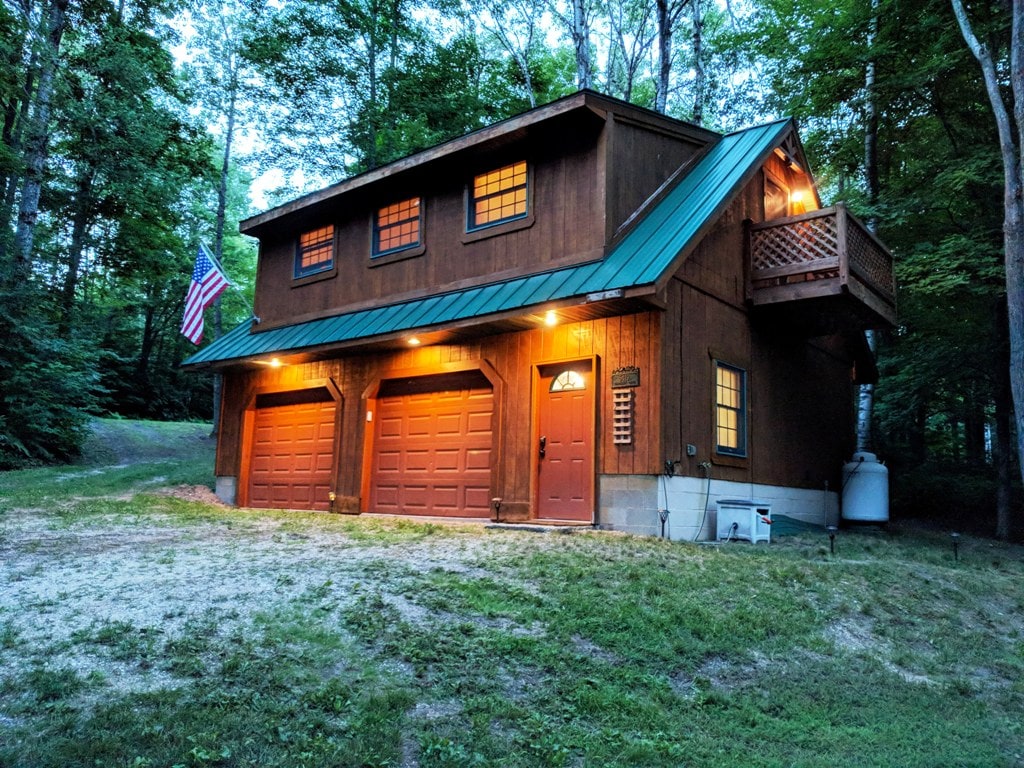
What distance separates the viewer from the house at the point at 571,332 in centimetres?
972

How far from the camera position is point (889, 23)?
596 inches

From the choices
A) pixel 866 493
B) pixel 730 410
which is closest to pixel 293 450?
pixel 730 410

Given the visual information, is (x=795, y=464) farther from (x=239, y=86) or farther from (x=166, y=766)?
(x=239, y=86)

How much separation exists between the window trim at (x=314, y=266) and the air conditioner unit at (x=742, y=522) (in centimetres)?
822

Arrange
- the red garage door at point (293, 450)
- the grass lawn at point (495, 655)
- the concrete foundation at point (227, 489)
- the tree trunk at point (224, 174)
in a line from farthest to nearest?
the tree trunk at point (224, 174), the concrete foundation at point (227, 489), the red garage door at point (293, 450), the grass lawn at point (495, 655)

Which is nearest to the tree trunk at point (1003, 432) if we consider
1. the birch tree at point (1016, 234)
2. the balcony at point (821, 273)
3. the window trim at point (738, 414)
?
the balcony at point (821, 273)

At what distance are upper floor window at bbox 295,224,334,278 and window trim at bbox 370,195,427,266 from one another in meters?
1.15

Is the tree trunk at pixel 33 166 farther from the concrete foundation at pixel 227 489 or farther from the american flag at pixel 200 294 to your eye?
the concrete foundation at pixel 227 489

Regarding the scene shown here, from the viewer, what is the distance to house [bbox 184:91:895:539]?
972cm

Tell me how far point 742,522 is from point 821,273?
3.85m

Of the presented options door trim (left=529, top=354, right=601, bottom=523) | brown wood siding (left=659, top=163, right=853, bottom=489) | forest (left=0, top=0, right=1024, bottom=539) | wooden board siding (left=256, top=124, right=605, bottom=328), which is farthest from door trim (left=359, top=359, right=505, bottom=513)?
forest (left=0, top=0, right=1024, bottom=539)

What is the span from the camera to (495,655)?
4781mm

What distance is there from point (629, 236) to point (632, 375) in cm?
210

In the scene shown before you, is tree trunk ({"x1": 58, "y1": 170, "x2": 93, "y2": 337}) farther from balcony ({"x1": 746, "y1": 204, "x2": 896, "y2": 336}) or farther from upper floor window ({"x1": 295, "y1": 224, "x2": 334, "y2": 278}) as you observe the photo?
balcony ({"x1": 746, "y1": 204, "x2": 896, "y2": 336})
